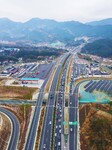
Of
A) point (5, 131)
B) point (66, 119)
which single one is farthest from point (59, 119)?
point (5, 131)

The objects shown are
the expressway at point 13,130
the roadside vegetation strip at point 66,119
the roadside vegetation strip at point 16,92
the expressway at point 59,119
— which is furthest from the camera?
the roadside vegetation strip at point 16,92

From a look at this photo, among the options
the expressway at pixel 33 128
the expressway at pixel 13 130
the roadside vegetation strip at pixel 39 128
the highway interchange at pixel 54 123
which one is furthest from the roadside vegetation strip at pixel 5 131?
the roadside vegetation strip at pixel 39 128

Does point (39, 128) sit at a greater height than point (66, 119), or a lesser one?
lesser

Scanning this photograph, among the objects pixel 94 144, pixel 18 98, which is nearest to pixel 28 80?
pixel 18 98

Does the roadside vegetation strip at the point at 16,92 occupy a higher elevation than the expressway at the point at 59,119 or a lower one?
higher

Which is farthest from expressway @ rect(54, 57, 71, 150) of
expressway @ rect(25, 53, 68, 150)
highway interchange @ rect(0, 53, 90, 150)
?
expressway @ rect(25, 53, 68, 150)

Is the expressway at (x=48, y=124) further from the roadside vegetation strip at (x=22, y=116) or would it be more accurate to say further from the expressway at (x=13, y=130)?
the expressway at (x=13, y=130)

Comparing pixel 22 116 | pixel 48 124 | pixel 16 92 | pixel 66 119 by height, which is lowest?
pixel 48 124

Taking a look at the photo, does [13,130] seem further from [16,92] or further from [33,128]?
[16,92]

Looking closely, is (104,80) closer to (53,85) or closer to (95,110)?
(53,85)
